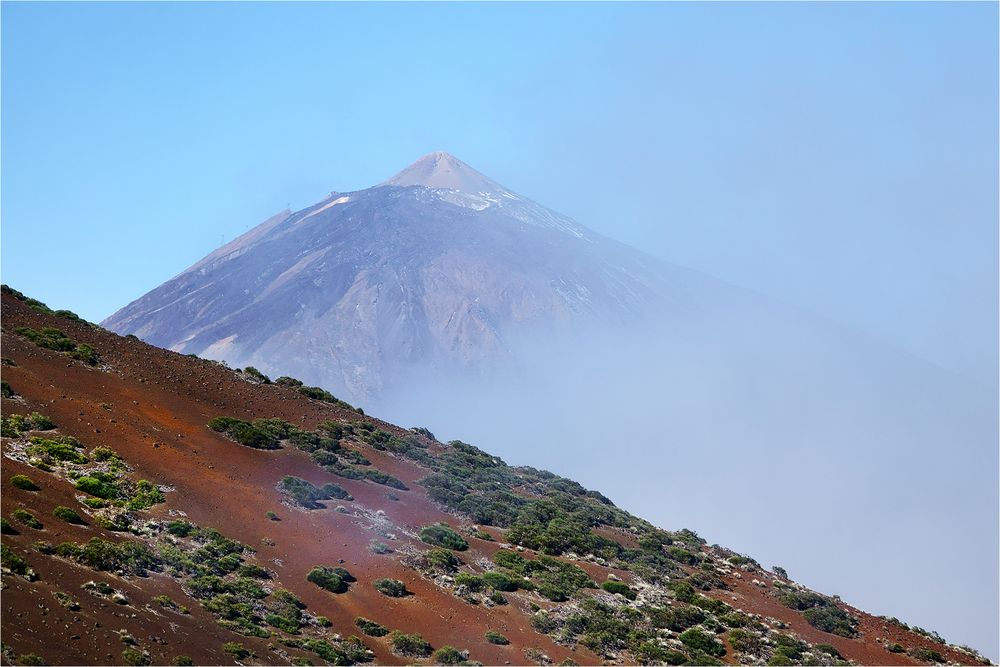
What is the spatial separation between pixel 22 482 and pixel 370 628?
36.7 feet

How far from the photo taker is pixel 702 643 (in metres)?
34.9

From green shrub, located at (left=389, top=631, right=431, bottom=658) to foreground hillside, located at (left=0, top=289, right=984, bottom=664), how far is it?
0.06 m

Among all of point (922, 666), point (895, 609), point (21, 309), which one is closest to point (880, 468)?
point (895, 609)

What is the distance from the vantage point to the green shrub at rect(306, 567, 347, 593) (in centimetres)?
3238

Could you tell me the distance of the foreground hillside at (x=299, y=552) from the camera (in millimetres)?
26328

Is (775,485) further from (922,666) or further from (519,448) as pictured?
(922,666)

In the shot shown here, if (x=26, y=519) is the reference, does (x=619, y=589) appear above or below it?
above

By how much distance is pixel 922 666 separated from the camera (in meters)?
38.2

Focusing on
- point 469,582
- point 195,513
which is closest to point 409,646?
point 469,582

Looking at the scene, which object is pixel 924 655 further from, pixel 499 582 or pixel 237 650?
pixel 237 650

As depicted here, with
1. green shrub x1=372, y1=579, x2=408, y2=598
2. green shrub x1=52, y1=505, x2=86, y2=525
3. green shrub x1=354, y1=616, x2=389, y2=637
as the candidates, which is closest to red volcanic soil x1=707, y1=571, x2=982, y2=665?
green shrub x1=372, y1=579, x2=408, y2=598

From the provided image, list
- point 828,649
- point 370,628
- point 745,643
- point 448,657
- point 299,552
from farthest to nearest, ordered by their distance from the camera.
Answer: point 828,649 < point 745,643 < point 299,552 < point 370,628 < point 448,657

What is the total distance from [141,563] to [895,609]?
12017cm

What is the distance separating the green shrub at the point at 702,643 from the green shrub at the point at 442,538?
Answer: 912cm
